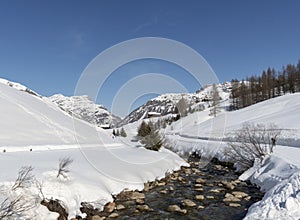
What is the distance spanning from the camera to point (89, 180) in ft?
42.0

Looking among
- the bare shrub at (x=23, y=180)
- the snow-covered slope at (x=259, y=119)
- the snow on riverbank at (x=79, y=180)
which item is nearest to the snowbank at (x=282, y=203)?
the snow on riverbank at (x=79, y=180)

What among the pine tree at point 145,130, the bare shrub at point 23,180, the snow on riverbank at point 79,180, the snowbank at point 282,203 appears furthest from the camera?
the pine tree at point 145,130

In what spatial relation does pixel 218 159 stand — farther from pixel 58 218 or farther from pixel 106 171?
pixel 58 218

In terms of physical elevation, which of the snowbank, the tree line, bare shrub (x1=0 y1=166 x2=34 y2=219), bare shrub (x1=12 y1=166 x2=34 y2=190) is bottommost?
the snowbank

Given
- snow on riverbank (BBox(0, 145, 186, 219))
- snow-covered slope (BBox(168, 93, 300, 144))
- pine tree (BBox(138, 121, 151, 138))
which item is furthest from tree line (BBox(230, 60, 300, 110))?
snow on riverbank (BBox(0, 145, 186, 219))

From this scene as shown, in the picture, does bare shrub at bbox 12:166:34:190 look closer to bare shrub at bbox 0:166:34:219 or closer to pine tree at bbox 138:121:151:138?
bare shrub at bbox 0:166:34:219

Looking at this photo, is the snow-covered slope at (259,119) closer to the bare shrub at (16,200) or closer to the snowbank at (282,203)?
the snowbank at (282,203)

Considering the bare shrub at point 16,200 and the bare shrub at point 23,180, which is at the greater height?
the bare shrub at point 23,180

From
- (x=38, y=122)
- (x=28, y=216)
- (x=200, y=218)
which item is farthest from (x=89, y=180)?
(x=38, y=122)

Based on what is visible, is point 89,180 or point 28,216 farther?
point 89,180

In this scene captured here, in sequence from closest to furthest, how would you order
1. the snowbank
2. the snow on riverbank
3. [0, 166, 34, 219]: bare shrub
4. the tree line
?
[0, 166, 34, 219]: bare shrub
the snowbank
the snow on riverbank
the tree line

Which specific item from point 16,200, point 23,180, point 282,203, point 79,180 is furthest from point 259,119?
point 16,200

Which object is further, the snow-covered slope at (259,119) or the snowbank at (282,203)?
the snow-covered slope at (259,119)

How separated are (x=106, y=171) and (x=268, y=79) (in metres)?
96.7
